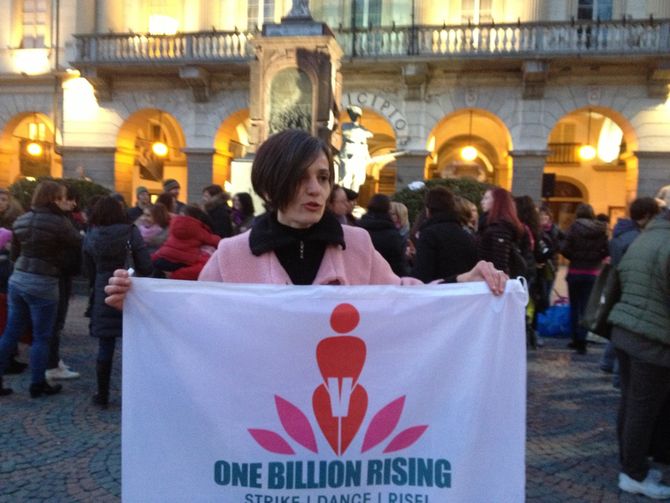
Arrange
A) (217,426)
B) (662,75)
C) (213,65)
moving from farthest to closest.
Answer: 1. (213,65)
2. (662,75)
3. (217,426)

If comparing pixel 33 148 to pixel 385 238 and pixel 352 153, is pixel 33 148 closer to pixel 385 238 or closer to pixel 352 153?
pixel 352 153

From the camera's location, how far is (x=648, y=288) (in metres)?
4.00

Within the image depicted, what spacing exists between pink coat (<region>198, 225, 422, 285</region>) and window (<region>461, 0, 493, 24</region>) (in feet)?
66.2

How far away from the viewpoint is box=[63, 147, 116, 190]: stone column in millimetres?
22219

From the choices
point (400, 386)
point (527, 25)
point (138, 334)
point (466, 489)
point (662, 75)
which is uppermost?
point (527, 25)

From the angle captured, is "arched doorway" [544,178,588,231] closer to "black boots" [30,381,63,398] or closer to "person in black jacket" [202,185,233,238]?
"person in black jacket" [202,185,233,238]

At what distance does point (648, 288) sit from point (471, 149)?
64.8 feet

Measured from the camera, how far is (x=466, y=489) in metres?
2.28

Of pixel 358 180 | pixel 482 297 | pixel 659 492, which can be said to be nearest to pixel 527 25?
pixel 358 180

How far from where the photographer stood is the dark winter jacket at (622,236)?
6484 millimetres

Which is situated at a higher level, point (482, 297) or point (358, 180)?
point (358, 180)

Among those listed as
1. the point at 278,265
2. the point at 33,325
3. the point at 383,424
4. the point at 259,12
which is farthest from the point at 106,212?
the point at 259,12

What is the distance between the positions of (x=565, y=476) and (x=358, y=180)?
30.7 ft

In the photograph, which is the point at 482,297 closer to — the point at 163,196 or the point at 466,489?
the point at 466,489
